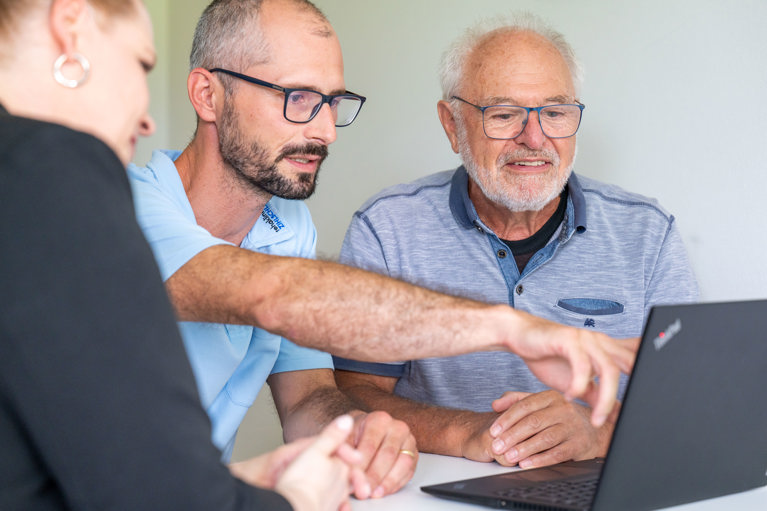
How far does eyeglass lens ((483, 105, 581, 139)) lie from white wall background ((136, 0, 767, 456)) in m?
0.22

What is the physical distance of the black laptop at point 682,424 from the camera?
2.80 ft

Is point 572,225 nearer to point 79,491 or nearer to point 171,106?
point 79,491

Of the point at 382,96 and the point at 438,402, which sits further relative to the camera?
the point at 382,96

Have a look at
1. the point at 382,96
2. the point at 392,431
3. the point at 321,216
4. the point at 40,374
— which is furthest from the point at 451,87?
the point at 40,374

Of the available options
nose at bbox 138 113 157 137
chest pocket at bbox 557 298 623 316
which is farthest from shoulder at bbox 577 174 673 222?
nose at bbox 138 113 157 137

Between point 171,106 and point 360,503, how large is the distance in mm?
2552

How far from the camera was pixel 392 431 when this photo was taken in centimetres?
124

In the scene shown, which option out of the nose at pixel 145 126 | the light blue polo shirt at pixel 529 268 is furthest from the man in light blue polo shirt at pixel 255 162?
the nose at pixel 145 126

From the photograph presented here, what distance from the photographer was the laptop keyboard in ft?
3.25

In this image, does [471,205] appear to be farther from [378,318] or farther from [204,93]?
[378,318]

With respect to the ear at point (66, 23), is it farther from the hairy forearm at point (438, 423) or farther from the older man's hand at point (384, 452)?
the hairy forearm at point (438, 423)

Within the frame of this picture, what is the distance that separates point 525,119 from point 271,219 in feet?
2.38

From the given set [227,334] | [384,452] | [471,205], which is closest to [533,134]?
[471,205]

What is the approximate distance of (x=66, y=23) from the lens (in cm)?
71
